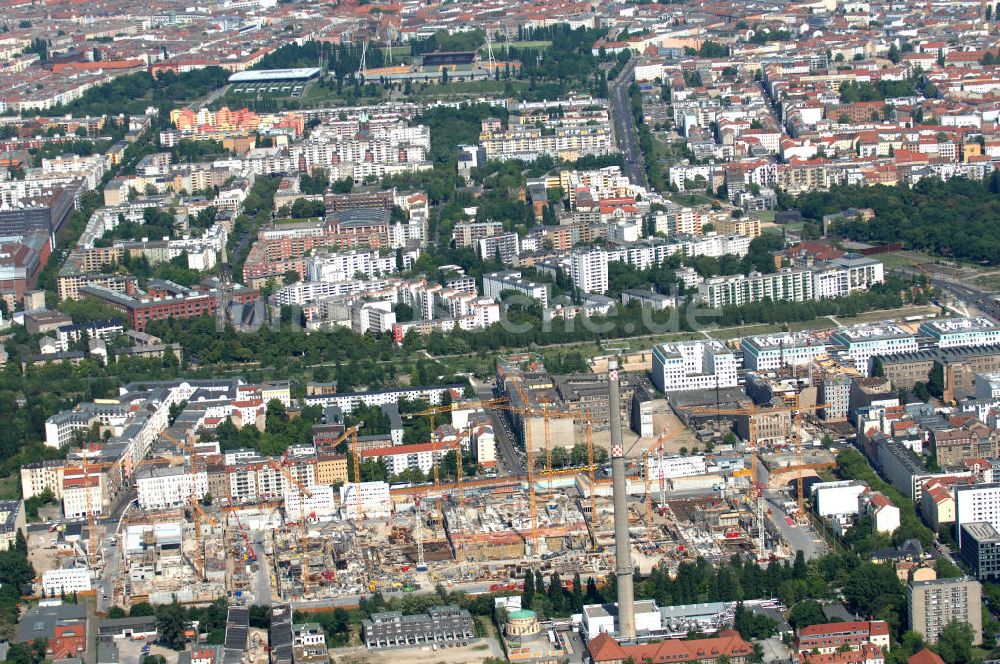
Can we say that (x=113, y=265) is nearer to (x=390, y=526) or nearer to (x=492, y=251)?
(x=492, y=251)

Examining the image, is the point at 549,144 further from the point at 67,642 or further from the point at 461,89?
the point at 67,642

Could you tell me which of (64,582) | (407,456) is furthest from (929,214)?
(64,582)

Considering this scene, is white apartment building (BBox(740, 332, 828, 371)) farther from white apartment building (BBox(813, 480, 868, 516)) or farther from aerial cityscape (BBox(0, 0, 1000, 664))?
white apartment building (BBox(813, 480, 868, 516))

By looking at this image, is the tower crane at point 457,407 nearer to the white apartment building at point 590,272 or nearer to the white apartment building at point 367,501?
the white apartment building at point 367,501

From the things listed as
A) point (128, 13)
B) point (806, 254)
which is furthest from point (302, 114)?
point (128, 13)

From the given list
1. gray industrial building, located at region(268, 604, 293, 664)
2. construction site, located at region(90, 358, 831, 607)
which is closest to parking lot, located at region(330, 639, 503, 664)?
gray industrial building, located at region(268, 604, 293, 664)
